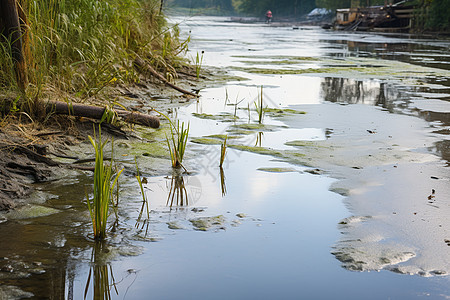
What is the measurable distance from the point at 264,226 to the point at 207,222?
0.97ft

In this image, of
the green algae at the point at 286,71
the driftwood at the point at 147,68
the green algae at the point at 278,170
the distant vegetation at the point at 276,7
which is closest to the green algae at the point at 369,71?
the green algae at the point at 286,71

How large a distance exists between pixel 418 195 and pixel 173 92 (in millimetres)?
5032

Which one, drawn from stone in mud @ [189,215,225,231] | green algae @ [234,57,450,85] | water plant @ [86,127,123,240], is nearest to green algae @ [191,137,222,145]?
stone in mud @ [189,215,225,231]

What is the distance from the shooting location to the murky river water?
2.46 meters

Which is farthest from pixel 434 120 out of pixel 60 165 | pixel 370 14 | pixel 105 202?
pixel 370 14

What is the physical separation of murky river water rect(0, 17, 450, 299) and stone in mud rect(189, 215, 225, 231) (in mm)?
10

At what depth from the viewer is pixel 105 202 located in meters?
2.80

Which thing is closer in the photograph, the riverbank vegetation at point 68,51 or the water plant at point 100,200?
the water plant at point 100,200

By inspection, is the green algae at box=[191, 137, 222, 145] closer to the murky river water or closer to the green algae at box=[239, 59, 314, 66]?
the murky river water

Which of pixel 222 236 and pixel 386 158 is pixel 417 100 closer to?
pixel 386 158

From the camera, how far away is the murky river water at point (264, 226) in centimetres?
246

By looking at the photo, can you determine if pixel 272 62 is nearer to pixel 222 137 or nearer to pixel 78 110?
pixel 222 137

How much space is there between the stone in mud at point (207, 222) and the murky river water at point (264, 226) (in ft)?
0.03

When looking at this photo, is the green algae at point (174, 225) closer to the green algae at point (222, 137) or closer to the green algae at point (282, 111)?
the green algae at point (222, 137)
